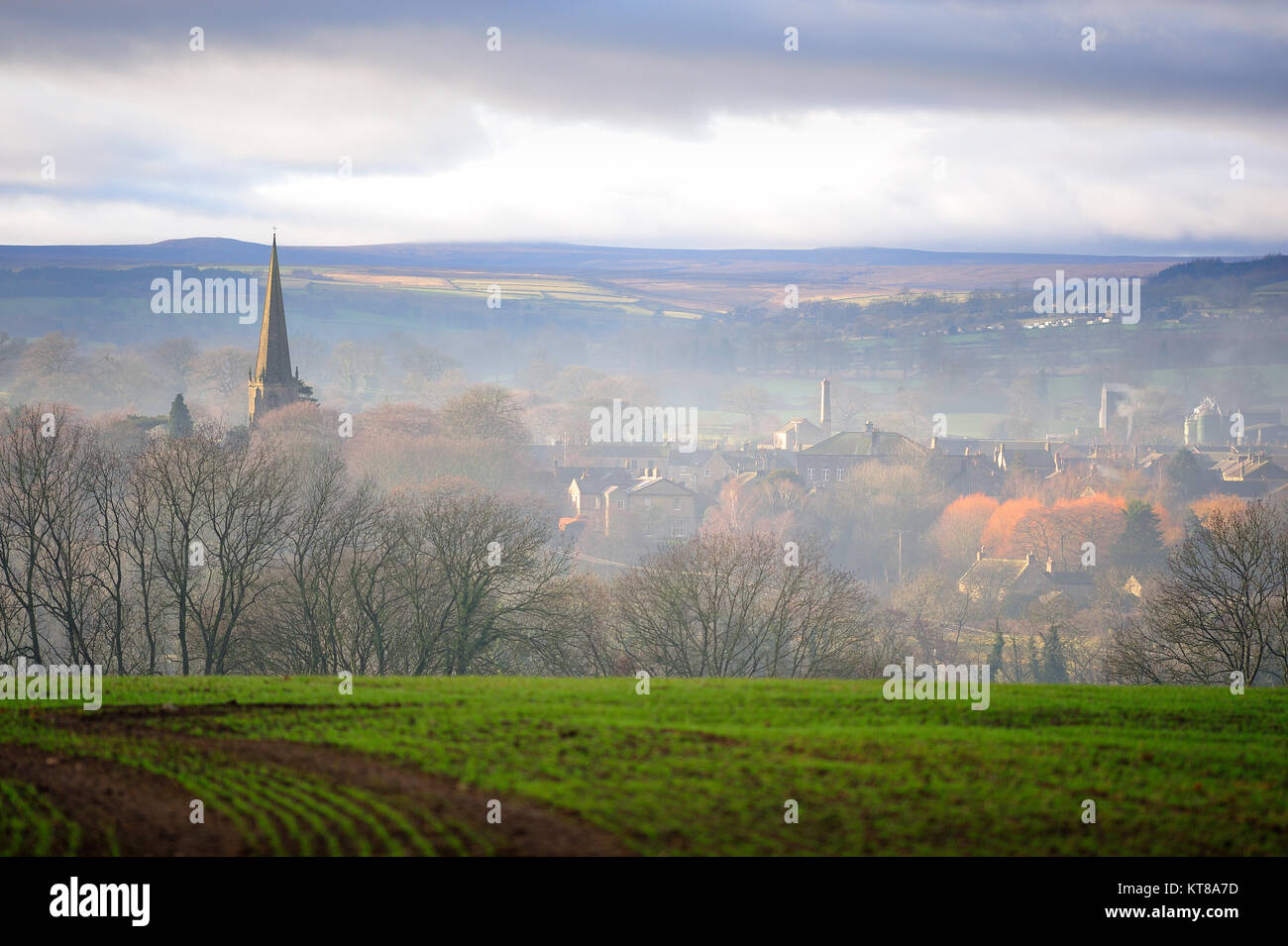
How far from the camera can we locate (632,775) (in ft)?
49.1

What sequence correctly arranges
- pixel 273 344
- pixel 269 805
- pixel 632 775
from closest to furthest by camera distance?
pixel 269 805, pixel 632 775, pixel 273 344

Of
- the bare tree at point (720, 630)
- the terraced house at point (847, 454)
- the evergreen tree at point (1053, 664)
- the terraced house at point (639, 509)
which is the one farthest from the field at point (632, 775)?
the terraced house at point (847, 454)

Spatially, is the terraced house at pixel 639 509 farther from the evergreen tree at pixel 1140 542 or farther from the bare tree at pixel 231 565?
the bare tree at pixel 231 565

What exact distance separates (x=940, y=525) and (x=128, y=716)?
10877cm

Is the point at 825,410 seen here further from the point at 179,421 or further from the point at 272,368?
the point at 179,421

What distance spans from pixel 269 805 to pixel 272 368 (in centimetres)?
A: 11559

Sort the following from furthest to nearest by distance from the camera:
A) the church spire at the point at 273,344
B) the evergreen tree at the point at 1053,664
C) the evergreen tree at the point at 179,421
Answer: the church spire at the point at 273,344 → the evergreen tree at the point at 179,421 → the evergreen tree at the point at 1053,664

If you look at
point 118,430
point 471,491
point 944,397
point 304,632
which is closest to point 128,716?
point 304,632

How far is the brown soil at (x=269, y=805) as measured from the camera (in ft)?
41.4

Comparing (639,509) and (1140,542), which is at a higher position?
(639,509)

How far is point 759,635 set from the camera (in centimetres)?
4350

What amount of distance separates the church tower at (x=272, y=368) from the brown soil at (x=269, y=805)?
11000 cm

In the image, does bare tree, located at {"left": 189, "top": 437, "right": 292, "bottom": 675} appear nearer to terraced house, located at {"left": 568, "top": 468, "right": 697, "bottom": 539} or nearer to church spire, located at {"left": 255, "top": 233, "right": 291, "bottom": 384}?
terraced house, located at {"left": 568, "top": 468, "right": 697, "bottom": 539}

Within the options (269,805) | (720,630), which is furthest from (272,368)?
(269,805)
